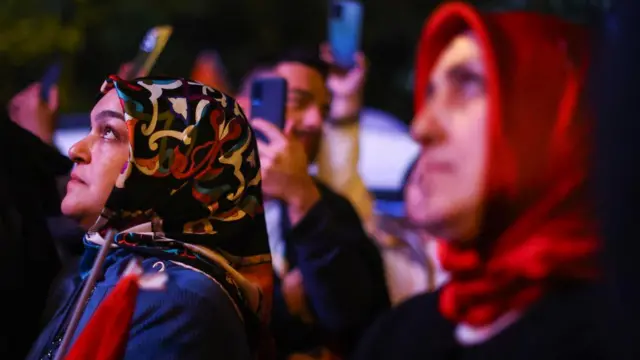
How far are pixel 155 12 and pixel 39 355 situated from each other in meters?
0.81

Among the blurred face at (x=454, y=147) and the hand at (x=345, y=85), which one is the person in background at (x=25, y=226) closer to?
the hand at (x=345, y=85)

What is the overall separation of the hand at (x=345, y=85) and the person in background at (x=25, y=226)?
0.50 m

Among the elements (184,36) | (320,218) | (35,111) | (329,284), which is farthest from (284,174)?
(35,111)

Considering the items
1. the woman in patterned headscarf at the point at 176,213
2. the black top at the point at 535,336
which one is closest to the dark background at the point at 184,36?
the woman in patterned headscarf at the point at 176,213

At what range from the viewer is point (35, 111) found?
1.43 metres

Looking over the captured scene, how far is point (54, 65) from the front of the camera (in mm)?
1604

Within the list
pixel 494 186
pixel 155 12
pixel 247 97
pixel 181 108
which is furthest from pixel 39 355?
pixel 155 12

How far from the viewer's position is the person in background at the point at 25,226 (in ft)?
3.75

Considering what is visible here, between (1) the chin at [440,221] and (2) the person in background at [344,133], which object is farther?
(2) the person in background at [344,133]

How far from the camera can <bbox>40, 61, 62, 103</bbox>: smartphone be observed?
1479mm

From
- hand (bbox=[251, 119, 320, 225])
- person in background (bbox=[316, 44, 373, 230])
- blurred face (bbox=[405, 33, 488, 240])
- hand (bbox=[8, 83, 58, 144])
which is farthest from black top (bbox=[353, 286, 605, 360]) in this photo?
hand (bbox=[8, 83, 58, 144])

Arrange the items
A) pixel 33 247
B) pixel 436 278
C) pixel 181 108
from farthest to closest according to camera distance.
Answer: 1. pixel 33 247
2. pixel 436 278
3. pixel 181 108

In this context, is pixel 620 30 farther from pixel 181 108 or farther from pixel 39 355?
pixel 39 355

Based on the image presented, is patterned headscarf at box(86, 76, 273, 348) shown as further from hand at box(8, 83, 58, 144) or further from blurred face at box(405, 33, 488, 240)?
hand at box(8, 83, 58, 144)
